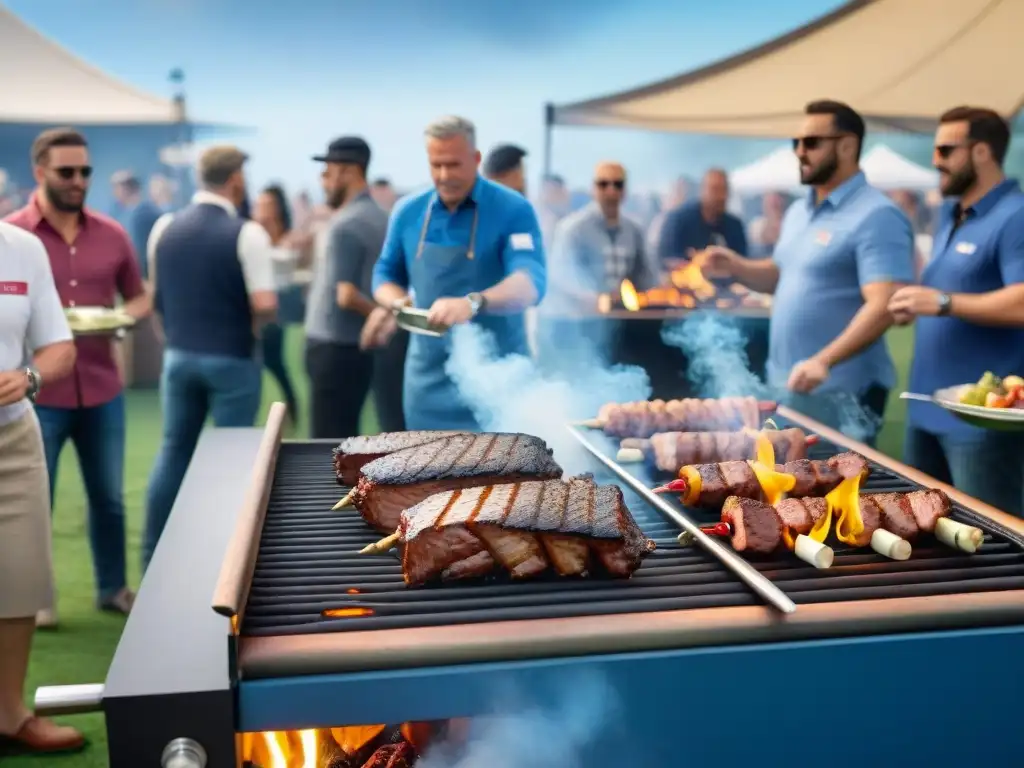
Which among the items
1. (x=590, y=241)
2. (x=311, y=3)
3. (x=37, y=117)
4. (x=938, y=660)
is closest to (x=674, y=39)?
(x=311, y=3)

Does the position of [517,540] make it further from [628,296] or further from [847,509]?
[628,296]

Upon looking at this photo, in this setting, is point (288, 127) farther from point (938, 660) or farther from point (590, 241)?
point (938, 660)

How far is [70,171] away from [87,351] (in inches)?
34.6

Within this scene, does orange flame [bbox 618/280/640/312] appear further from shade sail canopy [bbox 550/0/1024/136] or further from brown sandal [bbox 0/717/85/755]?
brown sandal [bbox 0/717/85/755]

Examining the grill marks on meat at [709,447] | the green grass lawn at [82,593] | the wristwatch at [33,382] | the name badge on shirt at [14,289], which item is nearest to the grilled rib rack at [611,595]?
the grill marks on meat at [709,447]

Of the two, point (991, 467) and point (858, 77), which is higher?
point (858, 77)

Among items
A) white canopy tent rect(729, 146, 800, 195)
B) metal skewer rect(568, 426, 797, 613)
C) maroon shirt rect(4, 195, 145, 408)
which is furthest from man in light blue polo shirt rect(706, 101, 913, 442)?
white canopy tent rect(729, 146, 800, 195)

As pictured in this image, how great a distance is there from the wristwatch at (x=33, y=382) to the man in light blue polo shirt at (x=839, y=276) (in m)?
3.24

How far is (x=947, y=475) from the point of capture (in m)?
A: 4.26

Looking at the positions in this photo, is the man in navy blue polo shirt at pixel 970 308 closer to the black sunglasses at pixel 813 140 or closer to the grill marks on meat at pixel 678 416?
the black sunglasses at pixel 813 140

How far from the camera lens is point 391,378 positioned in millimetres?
6020

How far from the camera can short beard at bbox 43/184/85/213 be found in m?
4.40

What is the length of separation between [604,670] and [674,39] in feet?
44.2

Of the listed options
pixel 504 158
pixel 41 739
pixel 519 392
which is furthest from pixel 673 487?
pixel 504 158
